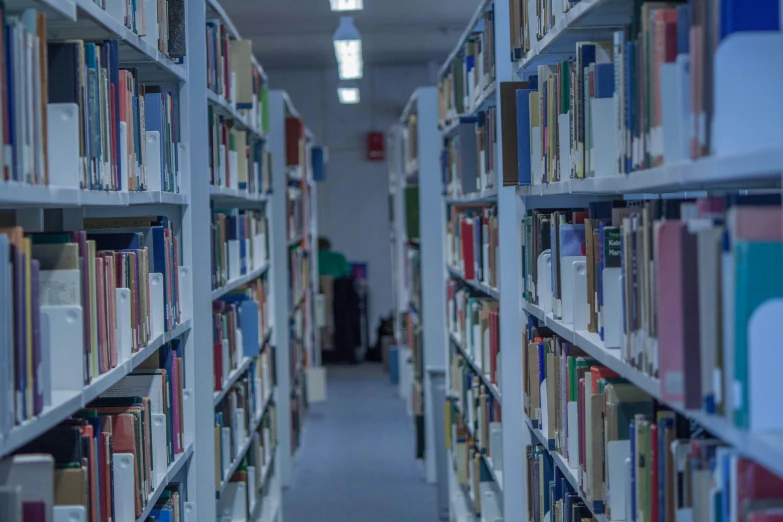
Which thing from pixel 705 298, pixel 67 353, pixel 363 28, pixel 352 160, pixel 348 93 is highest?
pixel 363 28

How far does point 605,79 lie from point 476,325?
2.11 m

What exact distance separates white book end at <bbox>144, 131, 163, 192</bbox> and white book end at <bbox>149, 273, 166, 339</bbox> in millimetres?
255

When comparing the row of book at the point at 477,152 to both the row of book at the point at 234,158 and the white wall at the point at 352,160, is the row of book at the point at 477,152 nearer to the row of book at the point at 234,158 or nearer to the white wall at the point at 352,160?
the row of book at the point at 234,158

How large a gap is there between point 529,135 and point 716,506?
1.63 m

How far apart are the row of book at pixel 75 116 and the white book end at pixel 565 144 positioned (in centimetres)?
111

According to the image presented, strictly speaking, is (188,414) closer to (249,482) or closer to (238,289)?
(249,482)

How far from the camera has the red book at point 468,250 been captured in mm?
4273

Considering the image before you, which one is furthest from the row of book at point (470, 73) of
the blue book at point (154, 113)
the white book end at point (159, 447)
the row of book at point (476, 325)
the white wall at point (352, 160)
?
the white wall at point (352, 160)

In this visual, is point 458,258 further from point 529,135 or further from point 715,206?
point 715,206

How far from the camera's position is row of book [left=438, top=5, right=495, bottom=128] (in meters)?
3.65

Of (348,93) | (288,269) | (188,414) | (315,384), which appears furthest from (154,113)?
(348,93)

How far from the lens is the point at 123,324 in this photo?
2.27 m

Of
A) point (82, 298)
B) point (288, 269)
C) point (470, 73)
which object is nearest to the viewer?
point (82, 298)

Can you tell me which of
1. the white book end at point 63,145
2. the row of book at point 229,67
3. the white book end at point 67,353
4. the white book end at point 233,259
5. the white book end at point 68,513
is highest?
the row of book at point 229,67
